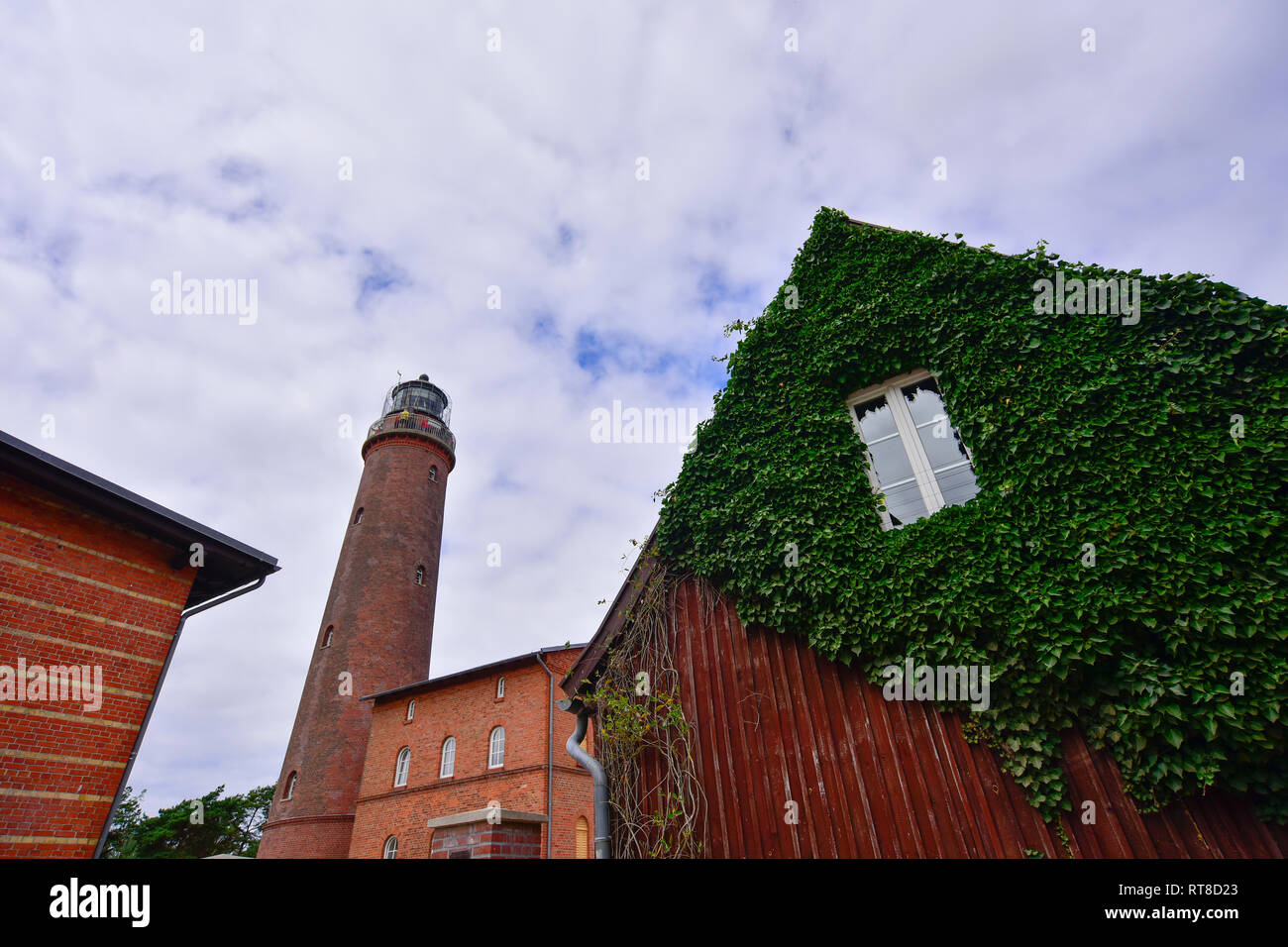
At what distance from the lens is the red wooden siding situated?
154 inches

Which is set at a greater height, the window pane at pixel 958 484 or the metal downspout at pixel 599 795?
the window pane at pixel 958 484

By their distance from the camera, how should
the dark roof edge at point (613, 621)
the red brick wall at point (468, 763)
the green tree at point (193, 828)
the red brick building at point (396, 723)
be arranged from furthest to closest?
the green tree at point (193, 828) < the red brick building at point (396, 723) < the red brick wall at point (468, 763) < the dark roof edge at point (613, 621)

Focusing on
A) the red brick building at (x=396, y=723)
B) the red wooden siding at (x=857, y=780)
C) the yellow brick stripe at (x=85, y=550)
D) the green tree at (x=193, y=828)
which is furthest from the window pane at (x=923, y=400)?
the green tree at (x=193, y=828)

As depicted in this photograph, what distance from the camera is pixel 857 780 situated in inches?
188

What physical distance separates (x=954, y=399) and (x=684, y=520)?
2882 mm

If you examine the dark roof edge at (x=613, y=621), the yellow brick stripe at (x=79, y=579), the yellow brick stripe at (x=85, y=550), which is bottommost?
the dark roof edge at (x=613, y=621)

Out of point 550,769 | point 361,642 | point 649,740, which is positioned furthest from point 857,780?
point 361,642

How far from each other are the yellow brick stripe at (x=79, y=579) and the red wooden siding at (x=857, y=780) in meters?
6.38

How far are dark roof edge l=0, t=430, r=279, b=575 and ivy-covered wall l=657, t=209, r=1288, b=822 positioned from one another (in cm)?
552

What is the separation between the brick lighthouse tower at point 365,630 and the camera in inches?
717

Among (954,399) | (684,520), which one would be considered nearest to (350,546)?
(684,520)

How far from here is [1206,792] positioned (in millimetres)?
3844

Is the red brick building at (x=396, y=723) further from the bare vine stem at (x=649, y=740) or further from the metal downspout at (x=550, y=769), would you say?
the bare vine stem at (x=649, y=740)

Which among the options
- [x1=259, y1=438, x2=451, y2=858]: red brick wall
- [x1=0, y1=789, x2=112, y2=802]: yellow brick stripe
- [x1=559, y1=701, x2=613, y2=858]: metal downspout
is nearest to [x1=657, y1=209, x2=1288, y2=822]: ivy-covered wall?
[x1=559, y1=701, x2=613, y2=858]: metal downspout
